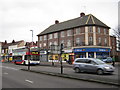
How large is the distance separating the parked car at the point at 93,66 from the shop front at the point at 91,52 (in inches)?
874

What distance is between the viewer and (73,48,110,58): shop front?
39062 millimetres

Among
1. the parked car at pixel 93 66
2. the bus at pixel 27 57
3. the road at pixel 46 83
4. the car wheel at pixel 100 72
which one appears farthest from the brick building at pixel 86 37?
the road at pixel 46 83

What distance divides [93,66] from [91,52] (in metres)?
24.3

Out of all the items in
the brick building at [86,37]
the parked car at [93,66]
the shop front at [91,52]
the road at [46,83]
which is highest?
the brick building at [86,37]

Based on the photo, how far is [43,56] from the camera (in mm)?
53531

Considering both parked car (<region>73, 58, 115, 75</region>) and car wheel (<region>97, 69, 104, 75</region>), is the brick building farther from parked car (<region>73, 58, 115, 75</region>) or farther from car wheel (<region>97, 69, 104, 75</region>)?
car wheel (<region>97, 69, 104, 75</region>)

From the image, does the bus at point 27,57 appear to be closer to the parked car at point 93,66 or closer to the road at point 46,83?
the parked car at point 93,66

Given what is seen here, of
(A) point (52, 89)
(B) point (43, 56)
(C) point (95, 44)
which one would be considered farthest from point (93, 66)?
(B) point (43, 56)

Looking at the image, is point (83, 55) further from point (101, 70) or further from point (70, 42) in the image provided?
point (101, 70)

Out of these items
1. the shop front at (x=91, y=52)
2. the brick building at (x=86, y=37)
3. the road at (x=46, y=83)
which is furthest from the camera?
the brick building at (x=86, y=37)

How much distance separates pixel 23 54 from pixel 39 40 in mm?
23300

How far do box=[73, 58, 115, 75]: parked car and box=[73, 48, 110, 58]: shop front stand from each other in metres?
22.2

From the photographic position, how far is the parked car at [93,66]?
48.2 feet

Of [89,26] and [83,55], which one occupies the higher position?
[89,26]
